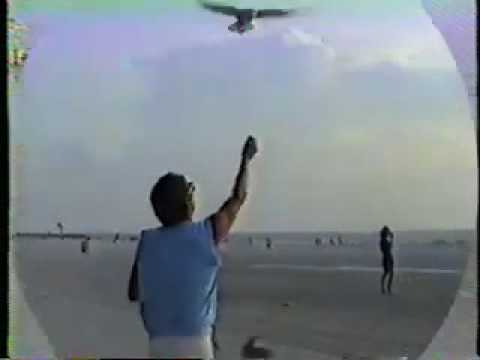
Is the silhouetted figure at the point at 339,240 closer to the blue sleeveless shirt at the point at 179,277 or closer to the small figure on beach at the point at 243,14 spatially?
the small figure on beach at the point at 243,14

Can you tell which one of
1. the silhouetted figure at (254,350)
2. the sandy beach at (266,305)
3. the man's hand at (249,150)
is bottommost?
the silhouetted figure at (254,350)

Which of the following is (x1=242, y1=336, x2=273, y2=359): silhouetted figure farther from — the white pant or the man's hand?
the man's hand

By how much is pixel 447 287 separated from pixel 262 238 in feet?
2.19

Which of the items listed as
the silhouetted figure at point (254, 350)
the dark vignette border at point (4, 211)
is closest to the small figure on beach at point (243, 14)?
the dark vignette border at point (4, 211)

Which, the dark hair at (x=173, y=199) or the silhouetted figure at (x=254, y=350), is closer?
the dark hair at (x=173, y=199)

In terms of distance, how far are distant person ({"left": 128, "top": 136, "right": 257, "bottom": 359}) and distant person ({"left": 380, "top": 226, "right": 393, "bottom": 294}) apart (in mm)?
862

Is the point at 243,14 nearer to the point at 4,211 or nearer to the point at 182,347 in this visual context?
the point at 4,211

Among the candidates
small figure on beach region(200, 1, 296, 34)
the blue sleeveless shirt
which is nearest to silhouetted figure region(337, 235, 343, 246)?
small figure on beach region(200, 1, 296, 34)

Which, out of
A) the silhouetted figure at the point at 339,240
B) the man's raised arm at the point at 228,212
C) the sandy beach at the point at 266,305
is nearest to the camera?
the man's raised arm at the point at 228,212

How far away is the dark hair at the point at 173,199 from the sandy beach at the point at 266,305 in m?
0.59

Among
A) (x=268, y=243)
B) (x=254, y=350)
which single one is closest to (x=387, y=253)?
(x=268, y=243)

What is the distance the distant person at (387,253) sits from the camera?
8.39 ft

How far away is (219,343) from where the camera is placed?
233 cm

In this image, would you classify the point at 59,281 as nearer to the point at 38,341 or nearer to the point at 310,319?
the point at 38,341
